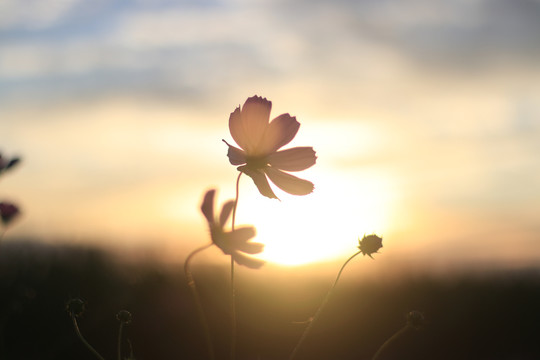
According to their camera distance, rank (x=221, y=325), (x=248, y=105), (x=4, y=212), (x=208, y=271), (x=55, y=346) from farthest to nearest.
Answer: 1. (x=208, y=271)
2. (x=221, y=325)
3. (x=55, y=346)
4. (x=4, y=212)
5. (x=248, y=105)

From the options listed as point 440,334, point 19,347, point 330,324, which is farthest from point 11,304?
point 440,334

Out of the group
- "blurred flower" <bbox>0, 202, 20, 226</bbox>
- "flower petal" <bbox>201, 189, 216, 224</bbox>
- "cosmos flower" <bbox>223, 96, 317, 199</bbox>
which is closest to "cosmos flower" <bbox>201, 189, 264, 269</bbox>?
"flower petal" <bbox>201, 189, 216, 224</bbox>

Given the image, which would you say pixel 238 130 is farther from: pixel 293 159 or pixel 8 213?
pixel 8 213

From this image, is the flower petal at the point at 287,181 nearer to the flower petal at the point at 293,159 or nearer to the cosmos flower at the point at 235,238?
the flower petal at the point at 293,159

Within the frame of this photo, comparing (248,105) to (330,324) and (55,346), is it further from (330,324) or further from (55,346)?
(330,324)

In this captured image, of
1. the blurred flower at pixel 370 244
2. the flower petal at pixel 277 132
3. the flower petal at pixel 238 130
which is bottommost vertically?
the blurred flower at pixel 370 244

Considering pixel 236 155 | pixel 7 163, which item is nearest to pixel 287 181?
pixel 236 155

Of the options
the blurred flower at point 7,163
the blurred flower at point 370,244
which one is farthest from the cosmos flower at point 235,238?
the blurred flower at point 7,163
